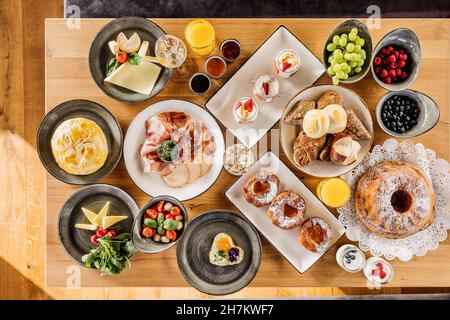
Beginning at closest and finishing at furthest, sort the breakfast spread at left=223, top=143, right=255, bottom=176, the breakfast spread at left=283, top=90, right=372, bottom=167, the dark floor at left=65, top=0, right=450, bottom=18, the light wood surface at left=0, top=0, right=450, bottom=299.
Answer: the breakfast spread at left=283, top=90, right=372, bottom=167 → the breakfast spread at left=223, top=143, right=255, bottom=176 → the dark floor at left=65, top=0, right=450, bottom=18 → the light wood surface at left=0, top=0, right=450, bottom=299

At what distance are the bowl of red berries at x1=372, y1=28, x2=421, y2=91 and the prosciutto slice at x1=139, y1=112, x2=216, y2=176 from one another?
2.29ft

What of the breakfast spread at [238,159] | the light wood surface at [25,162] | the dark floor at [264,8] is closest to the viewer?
the breakfast spread at [238,159]

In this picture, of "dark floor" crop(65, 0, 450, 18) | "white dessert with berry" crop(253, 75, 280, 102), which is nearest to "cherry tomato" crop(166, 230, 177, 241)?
"white dessert with berry" crop(253, 75, 280, 102)

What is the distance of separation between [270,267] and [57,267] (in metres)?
0.85

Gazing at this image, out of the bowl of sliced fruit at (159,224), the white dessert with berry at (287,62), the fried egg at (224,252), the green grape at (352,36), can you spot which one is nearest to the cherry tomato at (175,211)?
the bowl of sliced fruit at (159,224)

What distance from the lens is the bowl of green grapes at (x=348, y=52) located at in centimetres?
158

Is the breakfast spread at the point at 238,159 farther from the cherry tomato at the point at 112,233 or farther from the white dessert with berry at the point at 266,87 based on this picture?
the cherry tomato at the point at 112,233

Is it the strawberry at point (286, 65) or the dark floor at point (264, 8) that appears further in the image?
the dark floor at point (264, 8)

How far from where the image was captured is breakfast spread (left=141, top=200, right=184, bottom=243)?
1562mm

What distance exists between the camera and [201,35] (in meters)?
1.63

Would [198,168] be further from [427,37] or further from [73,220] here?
[427,37]

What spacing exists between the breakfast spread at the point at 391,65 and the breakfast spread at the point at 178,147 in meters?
0.70

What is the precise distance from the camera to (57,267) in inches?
67.4

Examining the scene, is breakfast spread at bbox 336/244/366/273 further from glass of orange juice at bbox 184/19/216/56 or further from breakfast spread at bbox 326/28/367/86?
glass of orange juice at bbox 184/19/216/56
